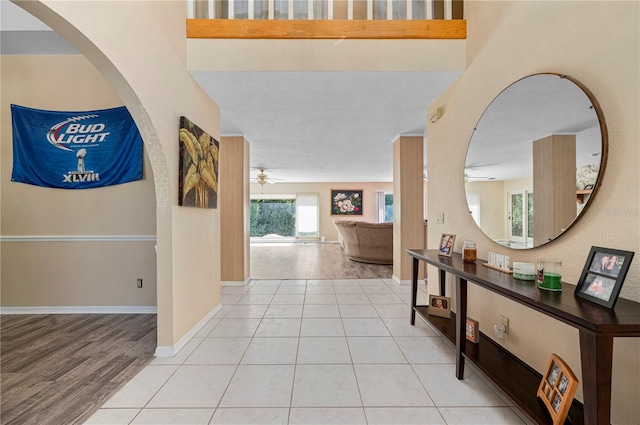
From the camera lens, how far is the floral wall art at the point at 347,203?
10.7 m

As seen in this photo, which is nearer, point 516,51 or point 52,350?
point 516,51

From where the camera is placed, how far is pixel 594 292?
119 cm

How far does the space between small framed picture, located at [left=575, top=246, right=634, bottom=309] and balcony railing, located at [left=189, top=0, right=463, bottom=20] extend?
2442 mm

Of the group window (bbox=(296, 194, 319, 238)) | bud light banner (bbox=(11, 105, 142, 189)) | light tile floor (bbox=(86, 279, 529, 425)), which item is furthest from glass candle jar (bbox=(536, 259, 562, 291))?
window (bbox=(296, 194, 319, 238))

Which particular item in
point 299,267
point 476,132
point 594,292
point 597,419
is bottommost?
point 299,267

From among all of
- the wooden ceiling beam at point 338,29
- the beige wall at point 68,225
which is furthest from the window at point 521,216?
the beige wall at point 68,225

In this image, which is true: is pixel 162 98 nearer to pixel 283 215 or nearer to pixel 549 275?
pixel 549 275

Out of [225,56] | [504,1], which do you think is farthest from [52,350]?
[504,1]

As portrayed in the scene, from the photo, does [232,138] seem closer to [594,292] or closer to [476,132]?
[476,132]

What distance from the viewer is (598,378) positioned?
0.98m

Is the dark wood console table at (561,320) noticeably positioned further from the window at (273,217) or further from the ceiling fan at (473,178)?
the window at (273,217)

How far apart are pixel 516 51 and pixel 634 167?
115 cm

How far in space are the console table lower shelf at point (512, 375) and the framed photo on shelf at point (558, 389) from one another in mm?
50

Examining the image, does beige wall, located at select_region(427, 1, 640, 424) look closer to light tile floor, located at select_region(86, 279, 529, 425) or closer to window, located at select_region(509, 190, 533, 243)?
window, located at select_region(509, 190, 533, 243)
